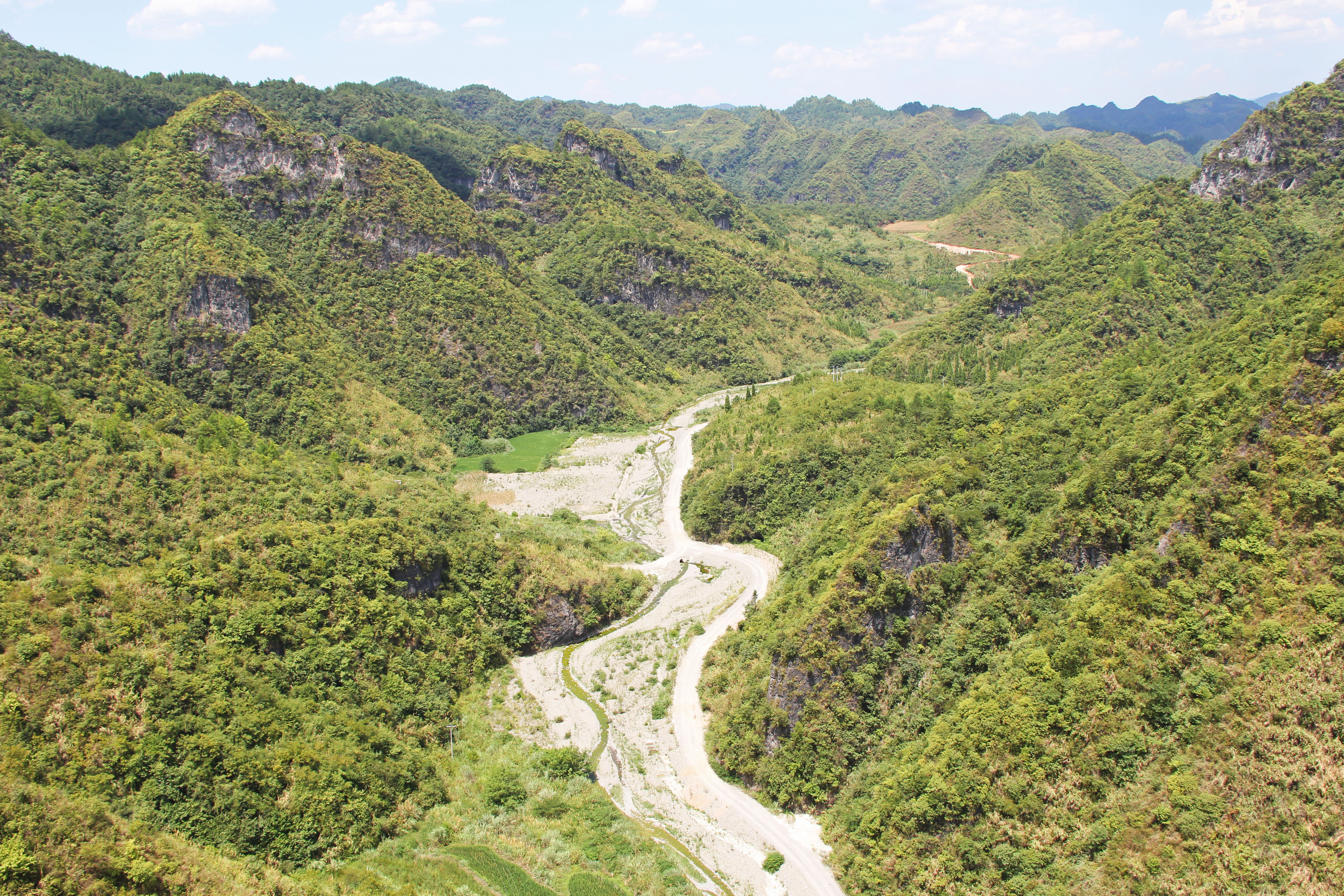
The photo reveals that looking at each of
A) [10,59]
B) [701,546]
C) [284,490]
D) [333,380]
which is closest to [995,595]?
[701,546]

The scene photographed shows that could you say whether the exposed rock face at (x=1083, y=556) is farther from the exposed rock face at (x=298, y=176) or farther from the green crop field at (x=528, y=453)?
the exposed rock face at (x=298, y=176)

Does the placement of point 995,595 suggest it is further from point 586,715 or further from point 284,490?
point 284,490

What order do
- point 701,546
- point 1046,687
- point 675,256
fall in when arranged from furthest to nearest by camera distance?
point 675,256
point 701,546
point 1046,687

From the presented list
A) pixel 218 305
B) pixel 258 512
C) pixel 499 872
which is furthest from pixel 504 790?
pixel 218 305

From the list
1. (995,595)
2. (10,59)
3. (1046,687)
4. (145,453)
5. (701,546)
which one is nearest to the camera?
Result: (1046,687)

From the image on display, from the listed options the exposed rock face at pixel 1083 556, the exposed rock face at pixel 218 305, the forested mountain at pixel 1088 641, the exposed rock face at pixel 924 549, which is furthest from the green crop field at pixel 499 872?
the exposed rock face at pixel 218 305
